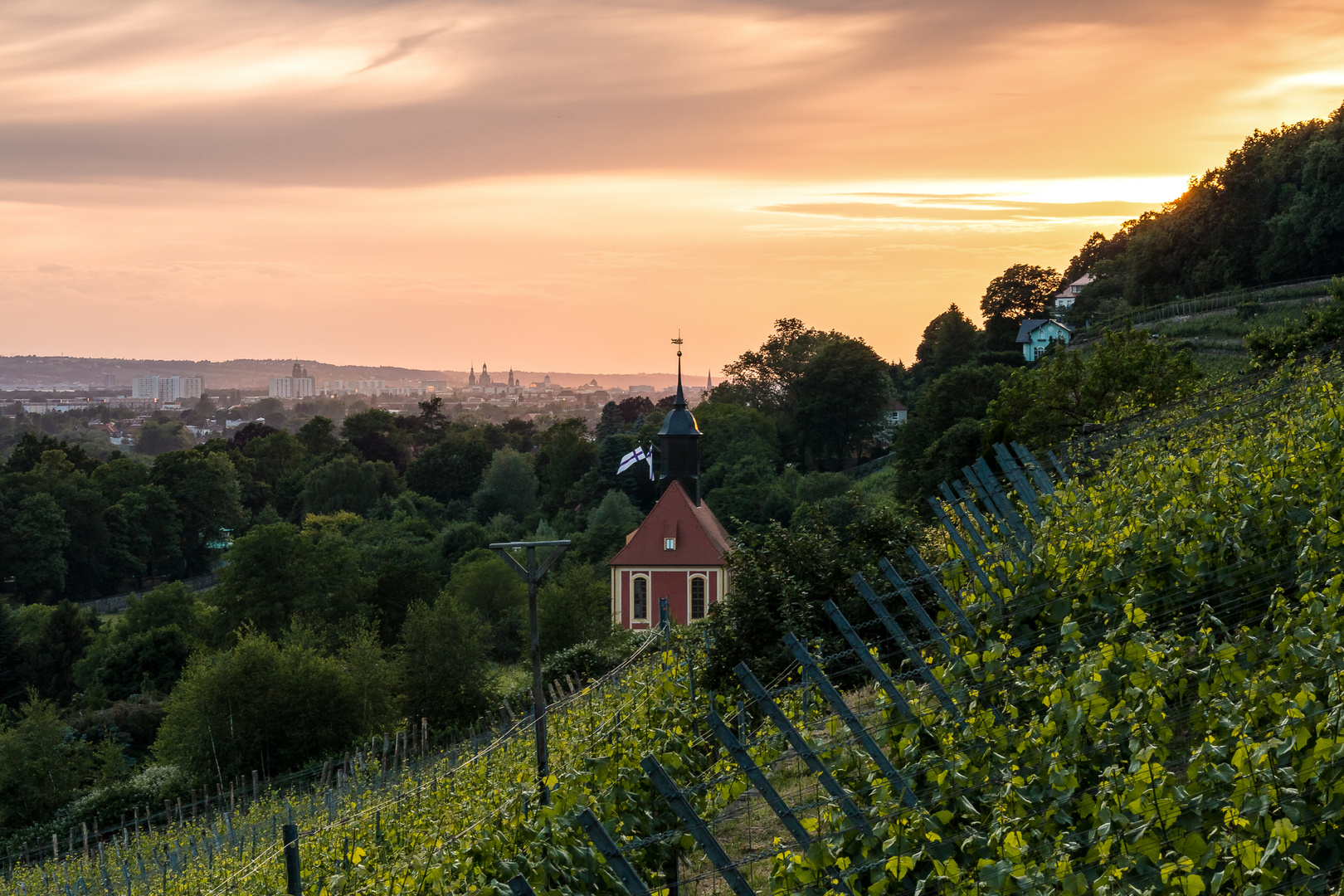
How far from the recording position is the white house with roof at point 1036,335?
233 ft

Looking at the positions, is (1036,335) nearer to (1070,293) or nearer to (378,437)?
(1070,293)

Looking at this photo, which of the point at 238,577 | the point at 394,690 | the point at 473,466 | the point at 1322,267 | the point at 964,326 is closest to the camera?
the point at 394,690

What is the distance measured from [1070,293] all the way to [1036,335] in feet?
70.3

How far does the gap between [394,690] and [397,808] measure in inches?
941

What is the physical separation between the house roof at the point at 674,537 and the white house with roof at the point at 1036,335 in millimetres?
30003

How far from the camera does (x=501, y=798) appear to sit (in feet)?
36.4

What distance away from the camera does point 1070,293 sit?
92438mm

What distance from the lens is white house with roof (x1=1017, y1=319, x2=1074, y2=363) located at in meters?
71.0

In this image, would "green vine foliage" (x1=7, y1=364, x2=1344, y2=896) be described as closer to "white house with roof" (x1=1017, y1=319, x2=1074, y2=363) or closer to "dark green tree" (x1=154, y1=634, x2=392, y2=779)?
"dark green tree" (x1=154, y1=634, x2=392, y2=779)

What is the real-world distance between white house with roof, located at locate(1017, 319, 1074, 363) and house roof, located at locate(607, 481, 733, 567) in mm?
30003

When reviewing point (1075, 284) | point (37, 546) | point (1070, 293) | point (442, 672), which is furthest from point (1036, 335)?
point (37, 546)

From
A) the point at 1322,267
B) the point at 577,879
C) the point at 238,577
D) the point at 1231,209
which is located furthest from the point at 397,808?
the point at 1231,209

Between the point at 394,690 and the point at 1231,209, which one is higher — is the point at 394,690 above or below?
below

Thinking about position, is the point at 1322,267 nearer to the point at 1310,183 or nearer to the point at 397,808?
the point at 1310,183
